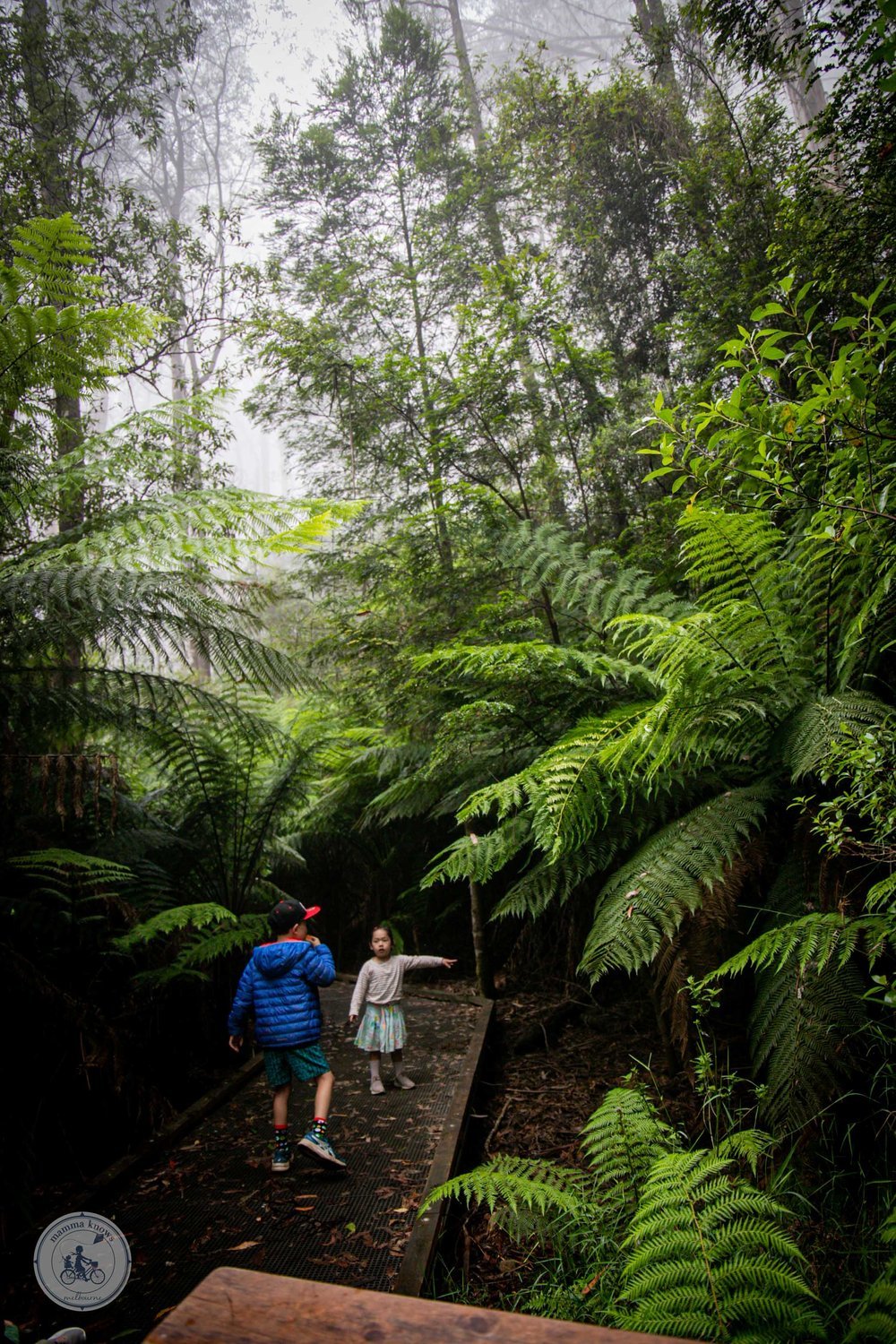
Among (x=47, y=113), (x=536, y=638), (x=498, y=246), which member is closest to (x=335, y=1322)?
(x=536, y=638)

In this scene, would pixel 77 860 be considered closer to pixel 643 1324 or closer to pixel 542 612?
pixel 643 1324

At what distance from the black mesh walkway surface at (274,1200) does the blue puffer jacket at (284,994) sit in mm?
437

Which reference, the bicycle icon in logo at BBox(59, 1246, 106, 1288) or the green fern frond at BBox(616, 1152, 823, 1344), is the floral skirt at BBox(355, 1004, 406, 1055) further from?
the bicycle icon in logo at BBox(59, 1246, 106, 1288)

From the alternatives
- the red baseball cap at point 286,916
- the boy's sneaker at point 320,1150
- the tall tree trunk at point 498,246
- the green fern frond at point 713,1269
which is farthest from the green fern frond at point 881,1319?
the tall tree trunk at point 498,246

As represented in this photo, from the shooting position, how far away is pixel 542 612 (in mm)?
4492

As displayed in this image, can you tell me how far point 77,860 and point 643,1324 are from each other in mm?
2086

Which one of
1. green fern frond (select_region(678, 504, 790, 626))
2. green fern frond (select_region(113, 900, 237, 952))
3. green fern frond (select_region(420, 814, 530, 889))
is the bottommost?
green fern frond (select_region(113, 900, 237, 952))

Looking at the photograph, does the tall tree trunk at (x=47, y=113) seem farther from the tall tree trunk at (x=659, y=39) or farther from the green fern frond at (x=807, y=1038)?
the green fern frond at (x=807, y=1038)

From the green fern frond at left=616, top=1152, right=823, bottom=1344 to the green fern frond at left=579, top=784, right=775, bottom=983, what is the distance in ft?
1.73

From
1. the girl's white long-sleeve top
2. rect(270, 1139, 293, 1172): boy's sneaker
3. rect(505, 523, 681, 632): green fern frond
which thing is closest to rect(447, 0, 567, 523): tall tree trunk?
rect(505, 523, 681, 632): green fern frond

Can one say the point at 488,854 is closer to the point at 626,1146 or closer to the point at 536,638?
the point at 626,1146

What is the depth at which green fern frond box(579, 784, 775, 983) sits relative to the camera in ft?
6.50

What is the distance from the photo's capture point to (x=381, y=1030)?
3.30m

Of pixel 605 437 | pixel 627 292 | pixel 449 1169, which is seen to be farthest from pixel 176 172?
pixel 449 1169
